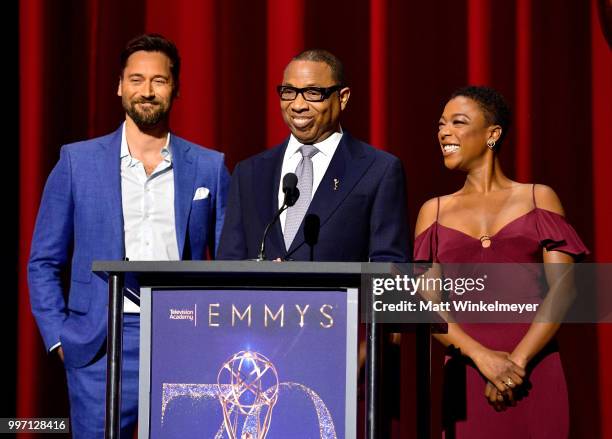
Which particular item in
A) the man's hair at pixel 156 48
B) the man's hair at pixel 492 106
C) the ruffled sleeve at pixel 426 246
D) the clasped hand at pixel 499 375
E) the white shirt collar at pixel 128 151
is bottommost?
the clasped hand at pixel 499 375

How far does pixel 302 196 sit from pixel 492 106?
734 millimetres

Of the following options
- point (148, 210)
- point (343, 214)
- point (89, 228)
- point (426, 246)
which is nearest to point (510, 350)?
point (426, 246)

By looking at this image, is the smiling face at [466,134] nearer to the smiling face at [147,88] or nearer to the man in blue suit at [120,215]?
the man in blue suit at [120,215]

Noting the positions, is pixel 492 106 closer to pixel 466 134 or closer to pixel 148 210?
pixel 466 134

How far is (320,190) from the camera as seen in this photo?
9.26 ft

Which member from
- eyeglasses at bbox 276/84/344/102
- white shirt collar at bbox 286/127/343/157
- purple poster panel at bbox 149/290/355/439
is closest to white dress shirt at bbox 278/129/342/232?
white shirt collar at bbox 286/127/343/157

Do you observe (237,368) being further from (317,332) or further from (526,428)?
(526,428)

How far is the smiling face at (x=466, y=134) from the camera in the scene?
3.21m

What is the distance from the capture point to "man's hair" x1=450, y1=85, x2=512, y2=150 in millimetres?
3238

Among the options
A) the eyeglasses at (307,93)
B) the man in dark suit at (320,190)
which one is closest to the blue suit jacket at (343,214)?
the man in dark suit at (320,190)

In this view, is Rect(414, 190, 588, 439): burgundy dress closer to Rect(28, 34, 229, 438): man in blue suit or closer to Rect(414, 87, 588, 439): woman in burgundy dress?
Rect(414, 87, 588, 439): woman in burgundy dress

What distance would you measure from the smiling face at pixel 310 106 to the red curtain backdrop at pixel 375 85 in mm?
1123

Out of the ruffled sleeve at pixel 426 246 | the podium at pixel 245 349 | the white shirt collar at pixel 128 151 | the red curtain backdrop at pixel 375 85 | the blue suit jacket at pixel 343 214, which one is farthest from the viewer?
the red curtain backdrop at pixel 375 85

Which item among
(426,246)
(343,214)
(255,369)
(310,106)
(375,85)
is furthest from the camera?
(375,85)
